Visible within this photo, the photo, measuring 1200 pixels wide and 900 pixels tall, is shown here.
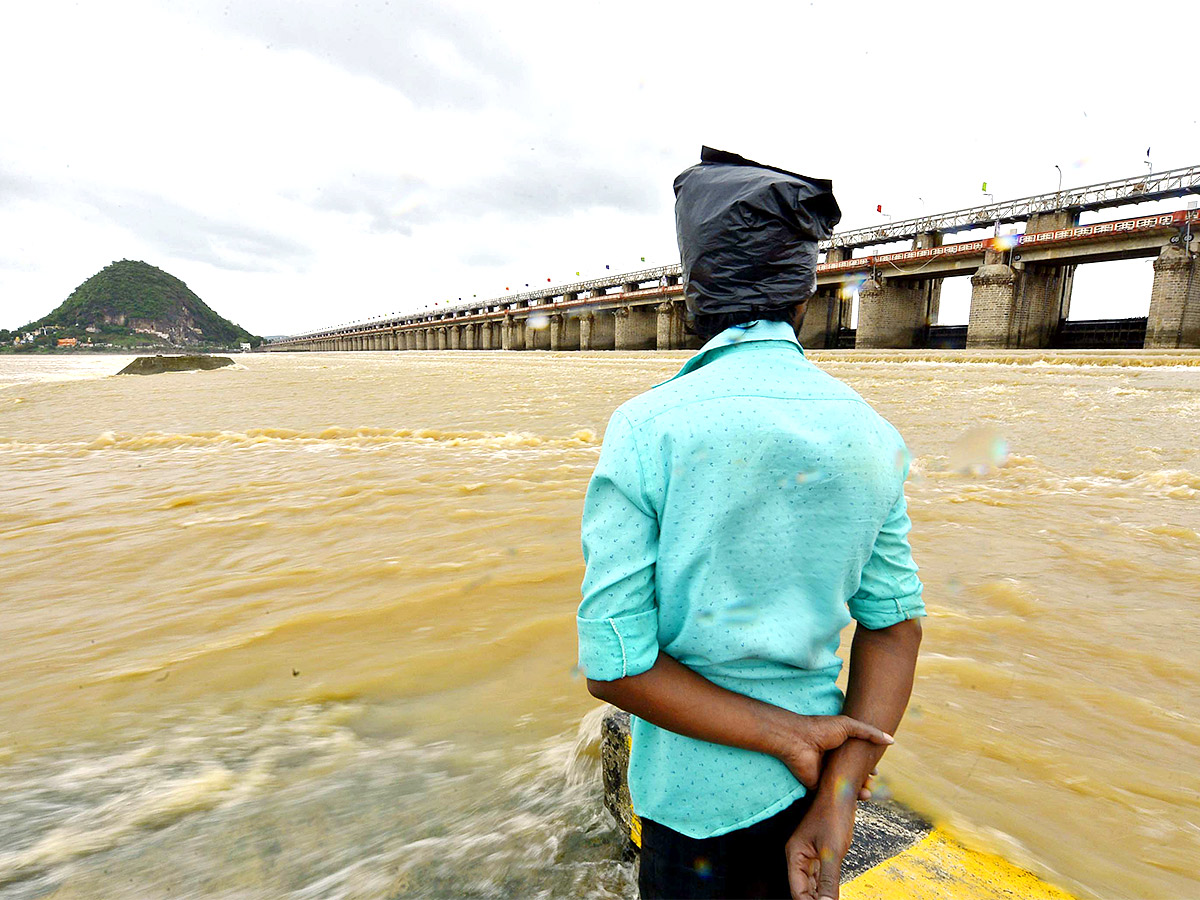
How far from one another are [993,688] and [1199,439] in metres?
6.70

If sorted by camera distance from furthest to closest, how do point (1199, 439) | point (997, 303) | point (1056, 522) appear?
point (997, 303) < point (1199, 439) < point (1056, 522)

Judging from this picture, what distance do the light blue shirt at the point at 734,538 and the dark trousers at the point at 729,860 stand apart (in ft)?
0.15

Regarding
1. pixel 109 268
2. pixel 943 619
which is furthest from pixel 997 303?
pixel 109 268

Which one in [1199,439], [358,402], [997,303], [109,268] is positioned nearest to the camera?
[1199,439]

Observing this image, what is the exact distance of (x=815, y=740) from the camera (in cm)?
96

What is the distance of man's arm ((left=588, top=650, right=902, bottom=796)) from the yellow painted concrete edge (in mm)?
607

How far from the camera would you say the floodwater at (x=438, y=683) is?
5.86ft

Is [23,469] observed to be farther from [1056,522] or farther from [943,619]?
[1056,522]

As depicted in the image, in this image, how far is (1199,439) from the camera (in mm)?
6715

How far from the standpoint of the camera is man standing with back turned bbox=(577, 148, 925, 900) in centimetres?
85

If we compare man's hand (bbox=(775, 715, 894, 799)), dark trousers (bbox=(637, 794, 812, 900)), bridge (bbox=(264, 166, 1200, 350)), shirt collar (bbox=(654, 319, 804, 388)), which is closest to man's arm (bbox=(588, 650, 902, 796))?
man's hand (bbox=(775, 715, 894, 799))

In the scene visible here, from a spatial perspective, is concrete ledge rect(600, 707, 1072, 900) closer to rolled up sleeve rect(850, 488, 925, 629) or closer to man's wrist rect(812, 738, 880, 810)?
man's wrist rect(812, 738, 880, 810)

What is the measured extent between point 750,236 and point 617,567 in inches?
21.1

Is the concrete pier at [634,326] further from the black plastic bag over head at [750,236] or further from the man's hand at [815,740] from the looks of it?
the man's hand at [815,740]
